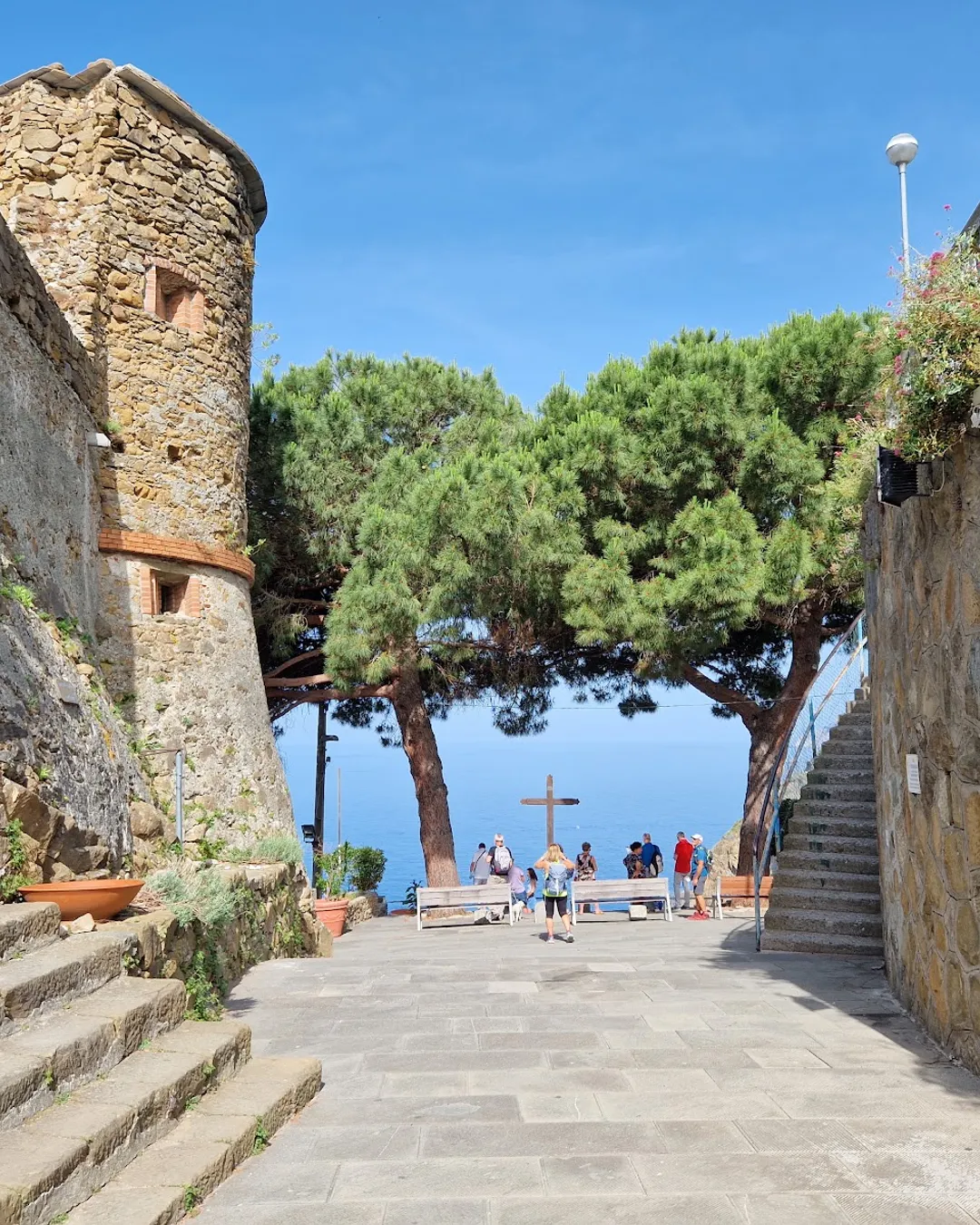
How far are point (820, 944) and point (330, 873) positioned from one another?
768cm

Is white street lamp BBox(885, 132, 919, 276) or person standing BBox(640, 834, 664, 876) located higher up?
white street lamp BBox(885, 132, 919, 276)

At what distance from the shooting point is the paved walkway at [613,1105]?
3.52 meters

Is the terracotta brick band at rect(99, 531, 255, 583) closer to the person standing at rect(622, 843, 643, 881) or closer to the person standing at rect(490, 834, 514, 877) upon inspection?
the person standing at rect(490, 834, 514, 877)

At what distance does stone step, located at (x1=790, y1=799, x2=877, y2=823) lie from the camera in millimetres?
9750

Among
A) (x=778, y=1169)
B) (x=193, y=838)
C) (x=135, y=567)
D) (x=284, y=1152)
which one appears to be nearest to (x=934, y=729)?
(x=778, y=1169)

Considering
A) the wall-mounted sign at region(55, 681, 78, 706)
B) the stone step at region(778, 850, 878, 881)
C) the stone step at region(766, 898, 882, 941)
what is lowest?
the stone step at region(766, 898, 882, 941)

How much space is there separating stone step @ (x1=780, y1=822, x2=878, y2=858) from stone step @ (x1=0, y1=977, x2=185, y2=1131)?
Answer: 6526 mm

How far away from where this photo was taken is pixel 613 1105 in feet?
14.9

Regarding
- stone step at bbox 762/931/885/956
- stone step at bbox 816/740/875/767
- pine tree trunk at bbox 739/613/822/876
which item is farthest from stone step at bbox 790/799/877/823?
pine tree trunk at bbox 739/613/822/876

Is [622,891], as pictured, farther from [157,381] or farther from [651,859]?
[157,381]

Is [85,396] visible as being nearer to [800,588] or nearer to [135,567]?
[135,567]

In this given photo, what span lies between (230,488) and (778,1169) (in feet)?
30.6

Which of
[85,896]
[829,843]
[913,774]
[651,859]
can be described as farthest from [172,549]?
[651,859]

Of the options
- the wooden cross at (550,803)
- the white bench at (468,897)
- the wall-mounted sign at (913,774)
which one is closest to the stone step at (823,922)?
the wall-mounted sign at (913,774)
